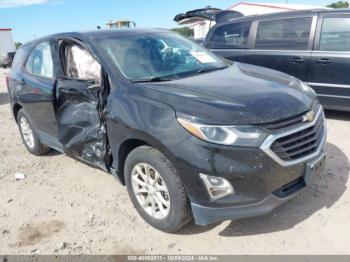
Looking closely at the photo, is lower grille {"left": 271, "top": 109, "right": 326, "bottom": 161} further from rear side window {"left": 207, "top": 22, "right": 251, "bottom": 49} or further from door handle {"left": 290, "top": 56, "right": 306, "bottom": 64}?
rear side window {"left": 207, "top": 22, "right": 251, "bottom": 49}

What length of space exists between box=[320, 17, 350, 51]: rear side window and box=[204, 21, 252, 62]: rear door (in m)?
1.38

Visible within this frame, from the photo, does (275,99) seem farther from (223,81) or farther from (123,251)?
(123,251)

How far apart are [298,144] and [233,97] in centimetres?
62

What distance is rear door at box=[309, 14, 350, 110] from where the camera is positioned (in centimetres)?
537

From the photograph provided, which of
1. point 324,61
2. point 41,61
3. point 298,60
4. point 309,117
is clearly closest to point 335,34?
point 324,61

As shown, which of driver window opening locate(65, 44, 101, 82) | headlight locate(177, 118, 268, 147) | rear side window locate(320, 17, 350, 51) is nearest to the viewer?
headlight locate(177, 118, 268, 147)

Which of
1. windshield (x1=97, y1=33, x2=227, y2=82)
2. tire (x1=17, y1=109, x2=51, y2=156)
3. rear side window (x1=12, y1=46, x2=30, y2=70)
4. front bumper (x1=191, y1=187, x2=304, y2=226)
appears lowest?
tire (x1=17, y1=109, x2=51, y2=156)

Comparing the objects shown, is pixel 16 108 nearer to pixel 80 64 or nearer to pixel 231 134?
pixel 80 64

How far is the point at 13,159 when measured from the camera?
5270 millimetres

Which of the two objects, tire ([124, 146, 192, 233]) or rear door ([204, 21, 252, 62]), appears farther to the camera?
rear door ([204, 21, 252, 62])

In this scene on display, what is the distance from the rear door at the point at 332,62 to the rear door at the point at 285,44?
0.14 meters

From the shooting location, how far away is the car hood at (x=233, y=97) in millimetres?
2615

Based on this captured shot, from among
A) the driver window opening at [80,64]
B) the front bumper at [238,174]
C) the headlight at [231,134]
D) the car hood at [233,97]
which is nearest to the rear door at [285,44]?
the car hood at [233,97]

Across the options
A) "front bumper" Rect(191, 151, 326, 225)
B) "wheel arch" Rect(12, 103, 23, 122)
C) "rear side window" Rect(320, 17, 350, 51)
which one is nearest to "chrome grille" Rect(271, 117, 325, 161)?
"front bumper" Rect(191, 151, 326, 225)
